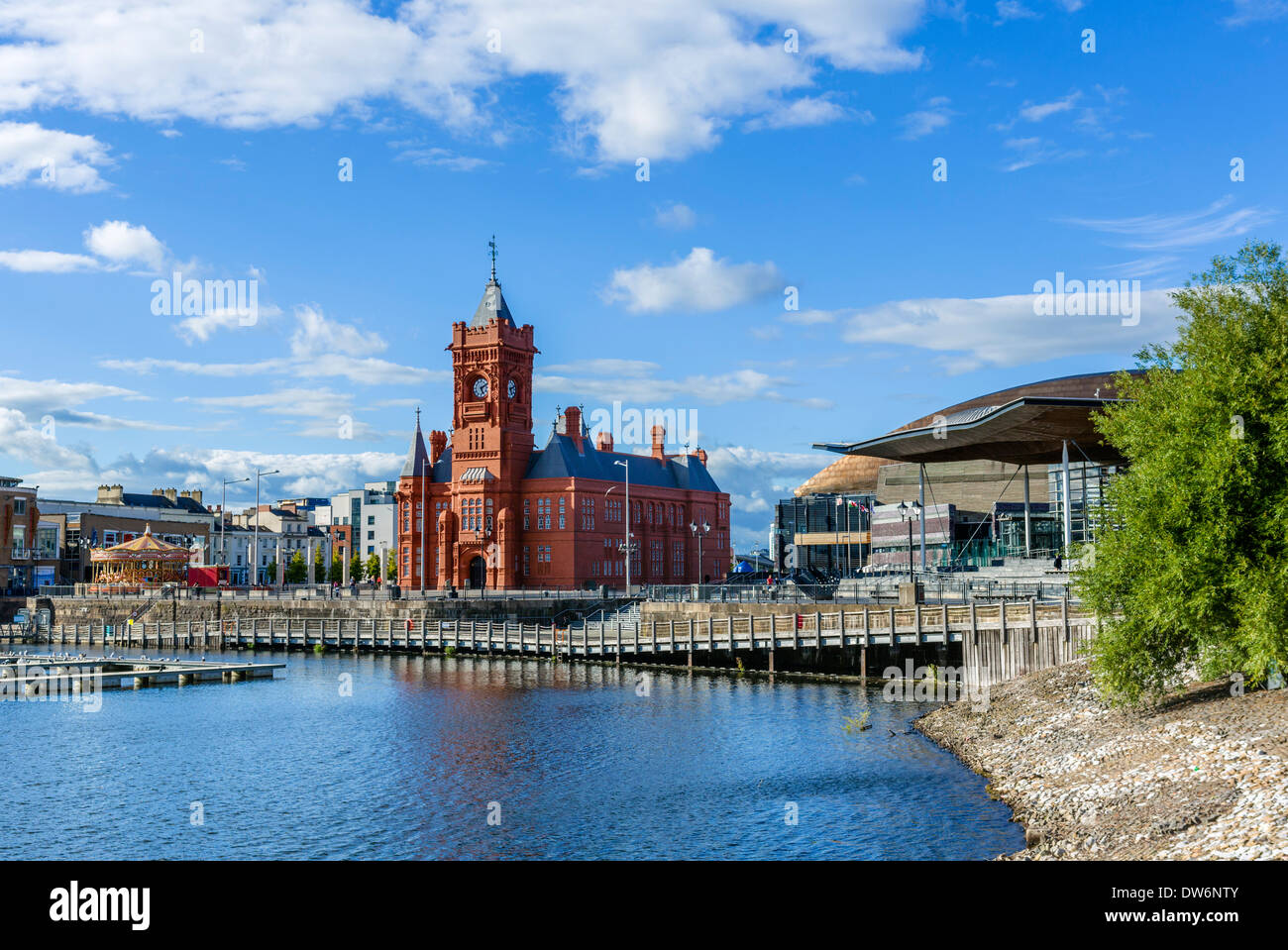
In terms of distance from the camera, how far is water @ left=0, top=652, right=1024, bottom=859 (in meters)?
22.7

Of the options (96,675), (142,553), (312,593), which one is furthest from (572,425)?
(96,675)

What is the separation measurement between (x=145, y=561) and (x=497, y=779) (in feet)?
243

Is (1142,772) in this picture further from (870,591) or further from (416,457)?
(416,457)

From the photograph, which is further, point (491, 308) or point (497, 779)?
point (491, 308)

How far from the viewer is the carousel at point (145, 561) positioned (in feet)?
297

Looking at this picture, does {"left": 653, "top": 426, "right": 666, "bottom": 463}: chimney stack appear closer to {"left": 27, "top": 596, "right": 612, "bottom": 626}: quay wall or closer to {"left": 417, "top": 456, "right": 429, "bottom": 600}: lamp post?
{"left": 417, "top": 456, "right": 429, "bottom": 600}: lamp post

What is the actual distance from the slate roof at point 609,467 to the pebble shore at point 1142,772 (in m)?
64.4

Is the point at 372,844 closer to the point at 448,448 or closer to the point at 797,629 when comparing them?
the point at 797,629

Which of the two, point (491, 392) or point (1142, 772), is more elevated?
point (491, 392)

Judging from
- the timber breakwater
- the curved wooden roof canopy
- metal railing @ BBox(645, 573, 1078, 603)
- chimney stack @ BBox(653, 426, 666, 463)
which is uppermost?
chimney stack @ BBox(653, 426, 666, 463)

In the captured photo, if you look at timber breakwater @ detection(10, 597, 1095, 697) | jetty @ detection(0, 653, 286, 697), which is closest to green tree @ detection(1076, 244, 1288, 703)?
timber breakwater @ detection(10, 597, 1095, 697)

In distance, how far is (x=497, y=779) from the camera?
96.0 ft

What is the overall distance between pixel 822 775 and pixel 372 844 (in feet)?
38.4

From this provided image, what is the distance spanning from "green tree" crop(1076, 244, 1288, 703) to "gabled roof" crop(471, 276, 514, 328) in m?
70.8
